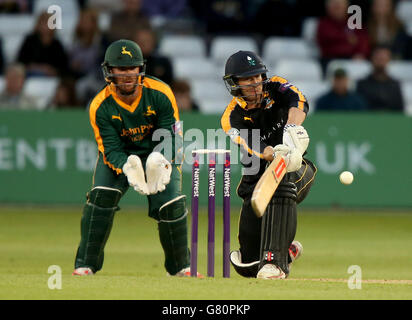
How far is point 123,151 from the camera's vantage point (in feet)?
26.1

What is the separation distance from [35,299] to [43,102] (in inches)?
327

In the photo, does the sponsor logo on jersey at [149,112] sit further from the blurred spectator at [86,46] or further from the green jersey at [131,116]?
the blurred spectator at [86,46]

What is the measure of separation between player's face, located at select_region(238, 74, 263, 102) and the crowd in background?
19.0 feet

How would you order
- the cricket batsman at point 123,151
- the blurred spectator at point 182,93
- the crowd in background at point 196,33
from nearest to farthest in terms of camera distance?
the cricket batsman at point 123,151
the blurred spectator at point 182,93
the crowd in background at point 196,33

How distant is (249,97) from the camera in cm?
770

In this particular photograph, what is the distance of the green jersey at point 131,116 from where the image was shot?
7.78 m

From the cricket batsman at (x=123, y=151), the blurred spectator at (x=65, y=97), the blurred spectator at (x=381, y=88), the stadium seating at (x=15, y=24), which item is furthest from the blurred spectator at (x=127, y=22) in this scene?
the cricket batsman at (x=123, y=151)

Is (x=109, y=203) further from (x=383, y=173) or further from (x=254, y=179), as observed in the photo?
(x=383, y=173)

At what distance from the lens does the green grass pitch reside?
6312mm

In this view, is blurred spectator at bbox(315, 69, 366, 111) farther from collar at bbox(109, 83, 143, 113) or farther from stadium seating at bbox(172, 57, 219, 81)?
collar at bbox(109, 83, 143, 113)

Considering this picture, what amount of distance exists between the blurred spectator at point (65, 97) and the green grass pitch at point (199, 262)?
1455mm

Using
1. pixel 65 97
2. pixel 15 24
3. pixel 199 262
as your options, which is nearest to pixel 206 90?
pixel 65 97

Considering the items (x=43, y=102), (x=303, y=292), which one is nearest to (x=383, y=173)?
(x=43, y=102)

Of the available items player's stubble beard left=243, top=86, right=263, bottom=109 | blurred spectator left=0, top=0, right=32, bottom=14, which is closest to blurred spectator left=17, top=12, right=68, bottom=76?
blurred spectator left=0, top=0, right=32, bottom=14
